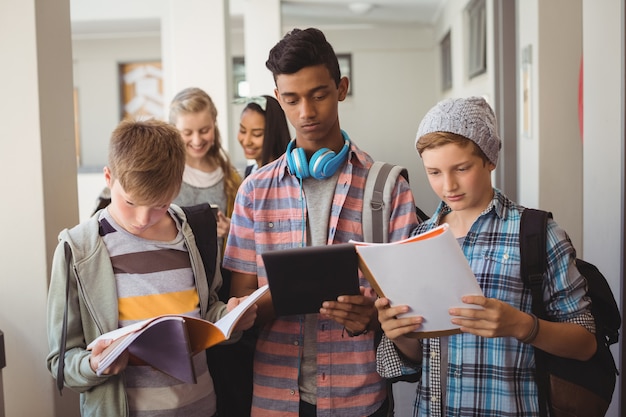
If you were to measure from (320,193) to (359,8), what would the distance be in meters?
9.37

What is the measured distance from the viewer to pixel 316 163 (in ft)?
5.56

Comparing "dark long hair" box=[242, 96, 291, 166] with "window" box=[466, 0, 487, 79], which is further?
"window" box=[466, 0, 487, 79]

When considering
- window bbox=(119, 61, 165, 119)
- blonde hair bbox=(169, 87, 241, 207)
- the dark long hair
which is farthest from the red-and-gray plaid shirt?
window bbox=(119, 61, 165, 119)

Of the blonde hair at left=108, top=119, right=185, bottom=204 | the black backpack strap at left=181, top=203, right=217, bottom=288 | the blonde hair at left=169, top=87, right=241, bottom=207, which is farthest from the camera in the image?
the blonde hair at left=169, top=87, right=241, bottom=207

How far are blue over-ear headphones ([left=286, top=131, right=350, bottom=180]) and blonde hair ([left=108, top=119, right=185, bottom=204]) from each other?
0.28 meters

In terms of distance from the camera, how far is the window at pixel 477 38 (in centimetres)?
688

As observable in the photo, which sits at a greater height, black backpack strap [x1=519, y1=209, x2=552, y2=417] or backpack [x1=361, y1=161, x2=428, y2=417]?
backpack [x1=361, y1=161, x2=428, y2=417]

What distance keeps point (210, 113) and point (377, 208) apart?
1675 mm

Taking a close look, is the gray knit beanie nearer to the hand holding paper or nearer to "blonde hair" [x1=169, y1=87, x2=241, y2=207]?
the hand holding paper

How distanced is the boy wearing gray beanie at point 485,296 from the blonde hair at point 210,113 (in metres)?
1.63

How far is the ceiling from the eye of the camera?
33.7 ft

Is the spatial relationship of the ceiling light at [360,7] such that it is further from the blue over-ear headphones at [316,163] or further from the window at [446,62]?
the blue over-ear headphones at [316,163]

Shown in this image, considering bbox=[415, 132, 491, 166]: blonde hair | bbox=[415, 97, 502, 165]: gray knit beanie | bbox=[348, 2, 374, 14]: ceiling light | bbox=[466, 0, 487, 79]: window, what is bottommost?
bbox=[415, 132, 491, 166]: blonde hair

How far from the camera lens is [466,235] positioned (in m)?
1.63
